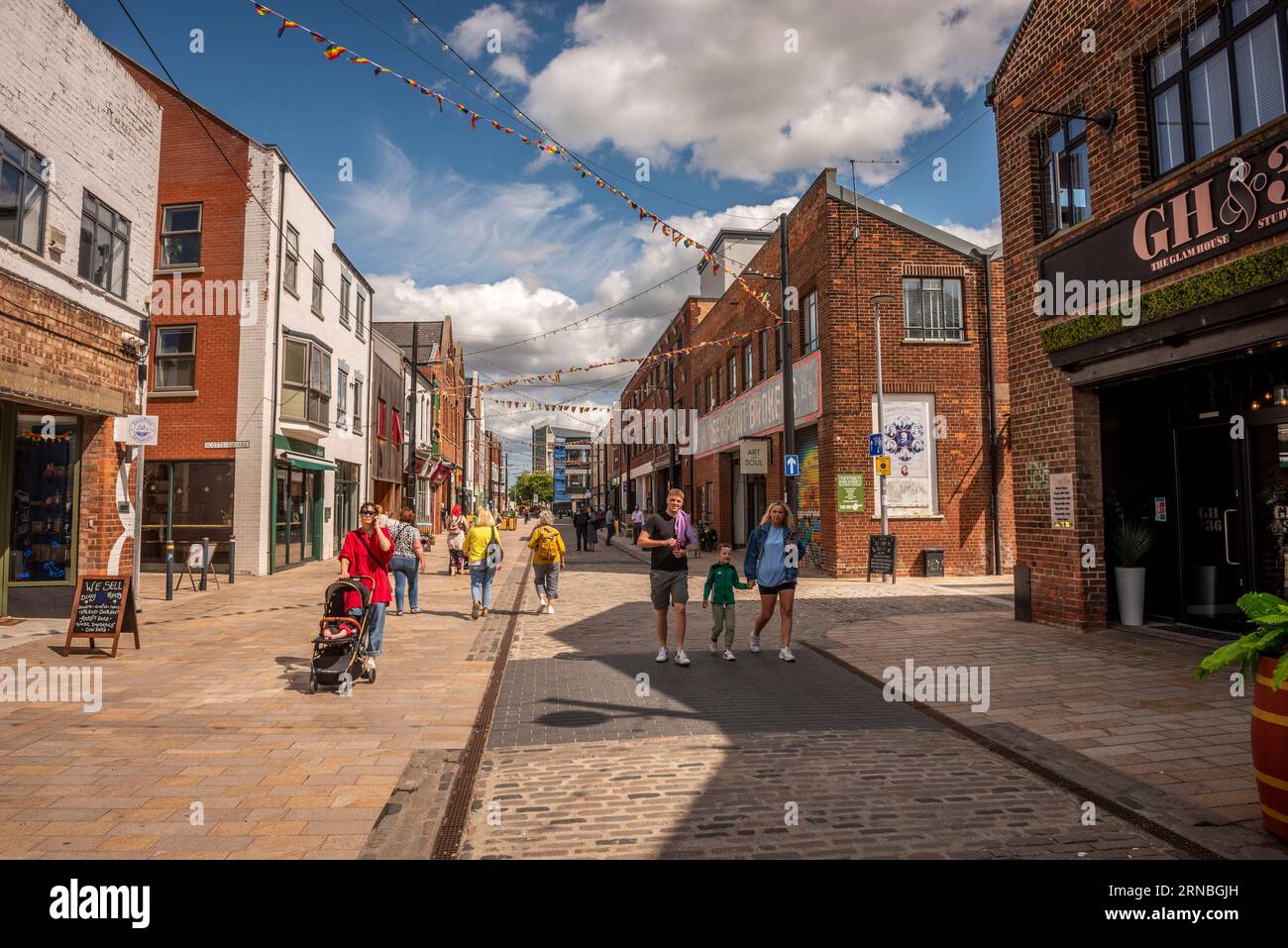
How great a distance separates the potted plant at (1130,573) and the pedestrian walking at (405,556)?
9.35m

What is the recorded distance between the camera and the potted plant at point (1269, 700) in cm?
359

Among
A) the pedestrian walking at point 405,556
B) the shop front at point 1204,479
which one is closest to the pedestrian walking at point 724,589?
the pedestrian walking at point 405,556

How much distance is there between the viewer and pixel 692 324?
33.7 metres

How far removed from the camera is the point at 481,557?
12.0 metres

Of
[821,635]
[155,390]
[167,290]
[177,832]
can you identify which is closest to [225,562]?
[155,390]

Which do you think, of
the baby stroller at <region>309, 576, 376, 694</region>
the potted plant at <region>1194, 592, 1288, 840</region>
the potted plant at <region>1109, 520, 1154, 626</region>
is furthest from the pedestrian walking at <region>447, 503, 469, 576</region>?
the potted plant at <region>1194, 592, 1288, 840</region>

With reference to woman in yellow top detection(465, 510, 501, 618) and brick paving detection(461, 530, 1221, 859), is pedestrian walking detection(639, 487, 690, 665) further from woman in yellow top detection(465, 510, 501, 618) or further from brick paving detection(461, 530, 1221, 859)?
woman in yellow top detection(465, 510, 501, 618)

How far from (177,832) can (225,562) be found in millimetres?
16480

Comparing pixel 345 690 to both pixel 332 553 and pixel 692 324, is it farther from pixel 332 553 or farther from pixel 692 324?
pixel 692 324

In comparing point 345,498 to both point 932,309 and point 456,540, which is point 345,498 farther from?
point 932,309

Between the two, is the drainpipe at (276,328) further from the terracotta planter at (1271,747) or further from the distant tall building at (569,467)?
the distant tall building at (569,467)

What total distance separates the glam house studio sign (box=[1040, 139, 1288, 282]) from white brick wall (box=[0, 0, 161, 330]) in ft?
43.3

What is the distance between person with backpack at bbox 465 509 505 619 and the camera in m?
11.8

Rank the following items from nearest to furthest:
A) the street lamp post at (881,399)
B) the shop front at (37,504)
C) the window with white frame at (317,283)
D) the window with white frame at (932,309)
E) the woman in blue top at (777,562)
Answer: the woman in blue top at (777,562)
the shop front at (37,504)
the street lamp post at (881,399)
the window with white frame at (932,309)
the window with white frame at (317,283)
